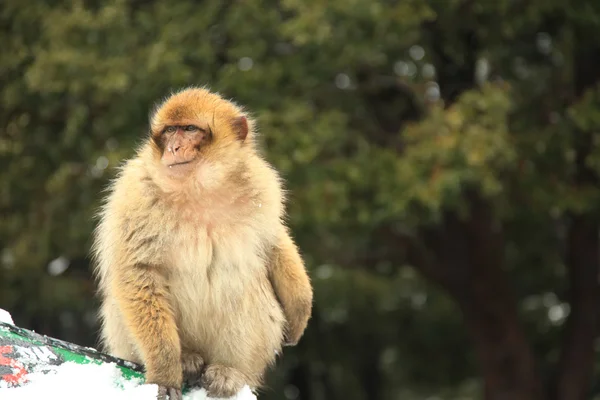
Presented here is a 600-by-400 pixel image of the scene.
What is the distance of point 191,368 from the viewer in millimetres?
4180

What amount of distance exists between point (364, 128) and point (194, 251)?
7477mm

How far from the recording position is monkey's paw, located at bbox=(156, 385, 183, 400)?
12.3 feet

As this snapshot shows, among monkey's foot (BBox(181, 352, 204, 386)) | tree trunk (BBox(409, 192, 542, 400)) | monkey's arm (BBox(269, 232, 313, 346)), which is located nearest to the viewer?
monkey's foot (BBox(181, 352, 204, 386))

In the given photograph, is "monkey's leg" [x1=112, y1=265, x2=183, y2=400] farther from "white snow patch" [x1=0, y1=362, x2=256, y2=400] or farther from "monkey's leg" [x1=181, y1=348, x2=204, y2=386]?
"monkey's leg" [x1=181, y1=348, x2=204, y2=386]

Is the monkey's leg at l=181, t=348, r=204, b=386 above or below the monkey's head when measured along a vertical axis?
below

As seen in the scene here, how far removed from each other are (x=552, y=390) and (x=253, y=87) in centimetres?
673

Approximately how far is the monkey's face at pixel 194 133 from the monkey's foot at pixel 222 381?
32.4 inches

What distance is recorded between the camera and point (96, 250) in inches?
182

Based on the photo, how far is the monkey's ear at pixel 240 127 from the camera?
4.28 meters

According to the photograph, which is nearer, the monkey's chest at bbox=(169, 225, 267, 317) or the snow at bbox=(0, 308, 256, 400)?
the snow at bbox=(0, 308, 256, 400)

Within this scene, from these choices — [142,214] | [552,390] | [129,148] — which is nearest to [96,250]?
[142,214]

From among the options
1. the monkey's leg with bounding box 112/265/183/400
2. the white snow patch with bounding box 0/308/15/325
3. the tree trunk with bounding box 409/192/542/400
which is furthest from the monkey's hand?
the tree trunk with bounding box 409/192/542/400

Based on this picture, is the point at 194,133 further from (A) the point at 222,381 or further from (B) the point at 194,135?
(A) the point at 222,381

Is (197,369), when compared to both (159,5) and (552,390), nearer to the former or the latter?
(159,5)
